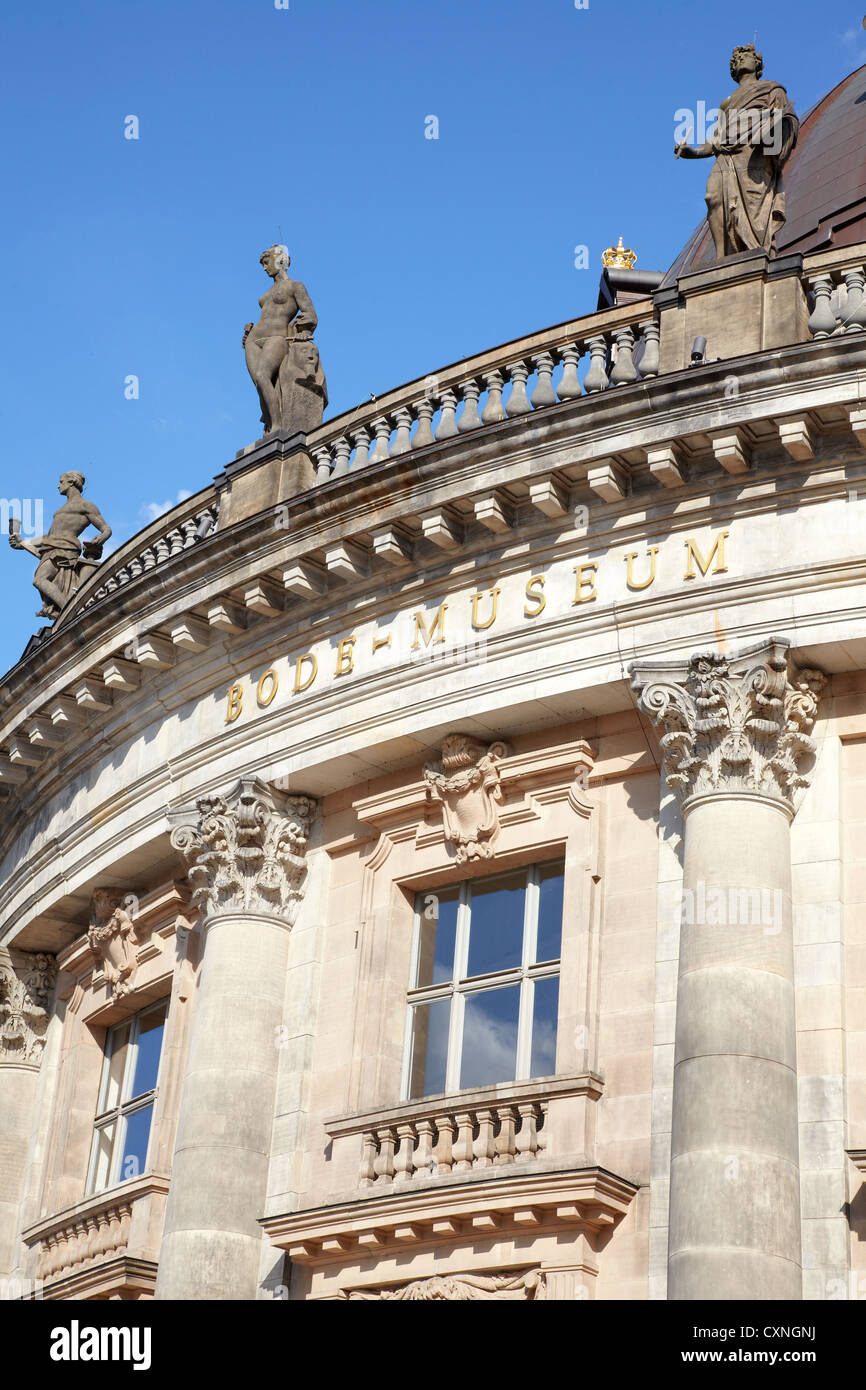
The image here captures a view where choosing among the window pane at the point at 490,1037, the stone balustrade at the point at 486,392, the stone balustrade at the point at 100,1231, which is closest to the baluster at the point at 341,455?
the stone balustrade at the point at 486,392

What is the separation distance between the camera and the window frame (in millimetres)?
24031

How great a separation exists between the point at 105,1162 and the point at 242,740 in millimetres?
5216

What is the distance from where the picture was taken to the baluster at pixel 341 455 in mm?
23031

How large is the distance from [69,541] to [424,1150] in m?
11.8

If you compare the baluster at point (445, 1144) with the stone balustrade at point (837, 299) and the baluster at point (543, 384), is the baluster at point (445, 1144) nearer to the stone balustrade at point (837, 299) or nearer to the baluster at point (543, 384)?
the baluster at point (543, 384)

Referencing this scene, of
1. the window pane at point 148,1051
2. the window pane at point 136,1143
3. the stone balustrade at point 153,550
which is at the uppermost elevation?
the stone balustrade at point 153,550

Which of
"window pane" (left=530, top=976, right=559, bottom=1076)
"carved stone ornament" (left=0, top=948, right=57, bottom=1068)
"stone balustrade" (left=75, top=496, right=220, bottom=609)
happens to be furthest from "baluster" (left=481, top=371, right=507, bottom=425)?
"carved stone ornament" (left=0, top=948, right=57, bottom=1068)

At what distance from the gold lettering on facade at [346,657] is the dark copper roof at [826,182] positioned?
936 cm

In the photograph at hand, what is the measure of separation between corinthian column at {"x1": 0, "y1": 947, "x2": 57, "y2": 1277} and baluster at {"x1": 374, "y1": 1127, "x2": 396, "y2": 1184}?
7.29m

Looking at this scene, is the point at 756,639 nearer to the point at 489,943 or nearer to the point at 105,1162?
the point at 489,943

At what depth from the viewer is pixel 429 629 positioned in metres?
21.6

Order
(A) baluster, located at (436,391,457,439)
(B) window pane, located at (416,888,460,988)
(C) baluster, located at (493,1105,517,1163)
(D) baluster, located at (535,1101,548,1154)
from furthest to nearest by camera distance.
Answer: (A) baluster, located at (436,391,457,439) < (B) window pane, located at (416,888,460,988) < (C) baluster, located at (493,1105,517,1163) < (D) baluster, located at (535,1101,548,1154)

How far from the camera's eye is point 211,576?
2292cm

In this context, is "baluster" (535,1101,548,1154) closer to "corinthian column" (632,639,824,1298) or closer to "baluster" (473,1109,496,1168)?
"baluster" (473,1109,496,1168)
